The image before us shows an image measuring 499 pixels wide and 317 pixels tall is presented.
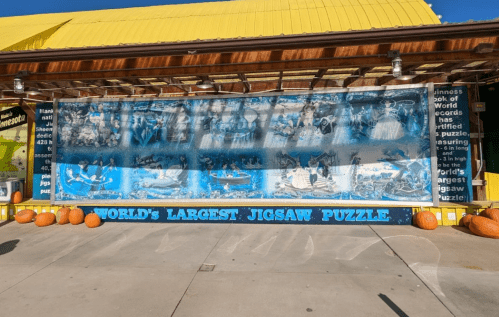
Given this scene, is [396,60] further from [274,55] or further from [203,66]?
[203,66]

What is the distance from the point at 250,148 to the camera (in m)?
8.30

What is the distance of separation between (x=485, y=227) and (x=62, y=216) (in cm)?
1124

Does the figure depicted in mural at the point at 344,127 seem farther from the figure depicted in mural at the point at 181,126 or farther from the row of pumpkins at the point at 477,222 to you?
the figure depicted in mural at the point at 181,126

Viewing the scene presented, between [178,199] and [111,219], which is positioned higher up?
[178,199]

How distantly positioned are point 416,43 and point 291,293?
5.00 metres

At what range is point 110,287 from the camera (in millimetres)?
4566

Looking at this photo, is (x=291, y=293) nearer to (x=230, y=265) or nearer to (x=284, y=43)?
(x=230, y=265)

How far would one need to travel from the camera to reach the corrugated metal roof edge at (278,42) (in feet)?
16.3

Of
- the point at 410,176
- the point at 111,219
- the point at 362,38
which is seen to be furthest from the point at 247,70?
the point at 111,219

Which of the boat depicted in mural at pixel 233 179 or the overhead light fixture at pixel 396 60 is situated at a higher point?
the overhead light fixture at pixel 396 60

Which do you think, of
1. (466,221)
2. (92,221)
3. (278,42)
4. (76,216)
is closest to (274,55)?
(278,42)

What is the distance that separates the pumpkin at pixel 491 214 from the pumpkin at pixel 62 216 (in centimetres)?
1161

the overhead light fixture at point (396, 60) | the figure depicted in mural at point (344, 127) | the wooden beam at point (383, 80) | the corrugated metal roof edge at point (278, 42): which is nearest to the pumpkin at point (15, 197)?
the corrugated metal roof edge at point (278, 42)

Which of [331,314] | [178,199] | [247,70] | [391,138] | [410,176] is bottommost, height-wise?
[331,314]
